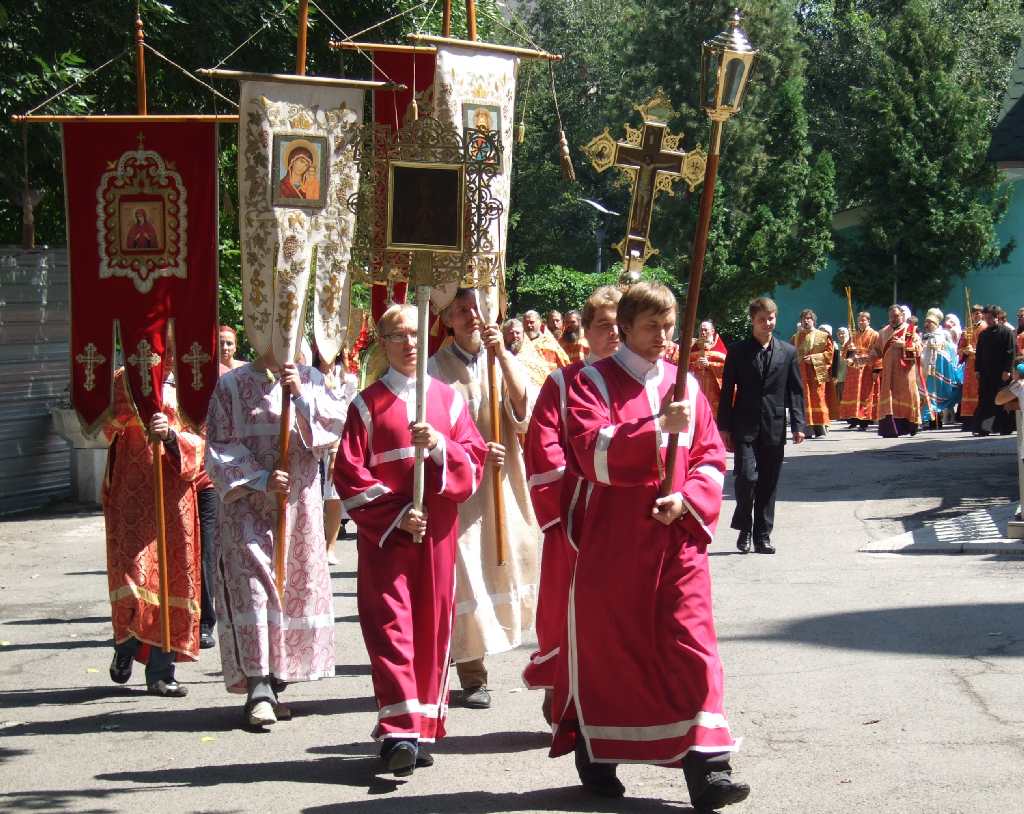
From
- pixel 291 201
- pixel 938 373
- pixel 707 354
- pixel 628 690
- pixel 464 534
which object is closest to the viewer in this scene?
pixel 628 690

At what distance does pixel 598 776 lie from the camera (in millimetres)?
6211

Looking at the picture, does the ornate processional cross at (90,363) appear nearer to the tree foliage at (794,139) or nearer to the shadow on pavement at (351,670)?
the shadow on pavement at (351,670)

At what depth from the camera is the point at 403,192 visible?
7.05 meters

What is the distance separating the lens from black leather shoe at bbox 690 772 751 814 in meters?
5.75

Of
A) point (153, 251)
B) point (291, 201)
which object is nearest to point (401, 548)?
point (291, 201)

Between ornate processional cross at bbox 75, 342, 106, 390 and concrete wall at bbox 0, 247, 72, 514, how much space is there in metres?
8.85

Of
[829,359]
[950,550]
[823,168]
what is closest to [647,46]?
[823,168]

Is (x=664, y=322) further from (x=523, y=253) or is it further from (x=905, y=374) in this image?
(x=523, y=253)

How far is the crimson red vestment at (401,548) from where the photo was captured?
6660 mm

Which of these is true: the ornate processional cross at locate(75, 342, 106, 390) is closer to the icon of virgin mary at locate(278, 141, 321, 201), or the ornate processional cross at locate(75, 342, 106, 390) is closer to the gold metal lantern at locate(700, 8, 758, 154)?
the icon of virgin mary at locate(278, 141, 321, 201)

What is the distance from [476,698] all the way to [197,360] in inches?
83.4

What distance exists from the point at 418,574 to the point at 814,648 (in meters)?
2.97

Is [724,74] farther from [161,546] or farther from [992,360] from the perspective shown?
[992,360]

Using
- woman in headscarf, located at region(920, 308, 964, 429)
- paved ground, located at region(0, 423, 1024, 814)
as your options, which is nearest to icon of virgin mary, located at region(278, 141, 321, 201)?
paved ground, located at region(0, 423, 1024, 814)
